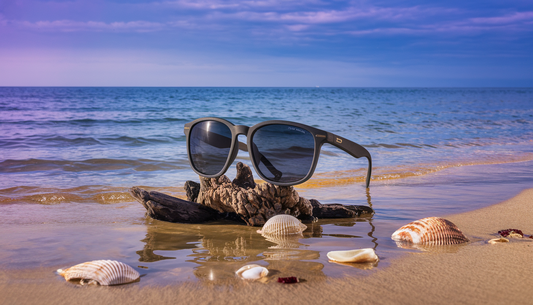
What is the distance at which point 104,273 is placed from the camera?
1.94 m

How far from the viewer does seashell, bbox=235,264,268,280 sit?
1989 mm

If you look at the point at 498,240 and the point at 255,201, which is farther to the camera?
the point at 255,201

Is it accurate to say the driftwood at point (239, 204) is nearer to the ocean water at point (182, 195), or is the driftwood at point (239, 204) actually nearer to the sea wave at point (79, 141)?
the ocean water at point (182, 195)

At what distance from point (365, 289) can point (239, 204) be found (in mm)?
1573

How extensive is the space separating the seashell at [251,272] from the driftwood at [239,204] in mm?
1187

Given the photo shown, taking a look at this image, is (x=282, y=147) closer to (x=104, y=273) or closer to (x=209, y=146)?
(x=209, y=146)

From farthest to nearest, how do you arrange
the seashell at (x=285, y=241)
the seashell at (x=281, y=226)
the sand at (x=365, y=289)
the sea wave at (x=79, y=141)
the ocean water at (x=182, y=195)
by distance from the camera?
the sea wave at (x=79, y=141)
the seashell at (x=281, y=226)
the seashell at (x=285, y=241)
the ocean water at (x=182, y=195)
the sand at (x=365, y=289)

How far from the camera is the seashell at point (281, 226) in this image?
296 cm

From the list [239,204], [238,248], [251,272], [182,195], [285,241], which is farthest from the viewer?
[182,195]

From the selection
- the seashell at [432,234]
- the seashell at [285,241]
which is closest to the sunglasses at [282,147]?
the seashell at [285,241]

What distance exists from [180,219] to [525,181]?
206 inches

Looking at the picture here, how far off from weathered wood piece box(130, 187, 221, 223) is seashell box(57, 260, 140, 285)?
134 cm

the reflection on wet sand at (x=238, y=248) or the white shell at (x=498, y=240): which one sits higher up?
the white shell at (x=498, y=240)

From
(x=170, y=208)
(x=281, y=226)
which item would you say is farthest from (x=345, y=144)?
(x=170, y=208)
